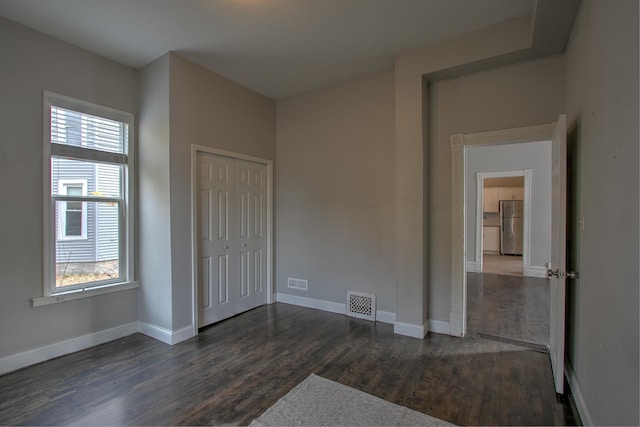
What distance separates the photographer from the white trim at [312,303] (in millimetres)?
4094

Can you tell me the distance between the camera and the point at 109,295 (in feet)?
10.8

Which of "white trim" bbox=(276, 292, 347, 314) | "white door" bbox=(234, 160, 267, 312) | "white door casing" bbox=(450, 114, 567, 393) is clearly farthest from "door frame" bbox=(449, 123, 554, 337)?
"white door" bbox=(234, 160, 267, 312)

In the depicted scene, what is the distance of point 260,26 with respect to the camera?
280cm

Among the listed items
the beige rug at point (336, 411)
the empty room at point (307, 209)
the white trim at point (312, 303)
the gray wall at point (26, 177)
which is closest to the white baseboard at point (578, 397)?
the empty room at point (307, 209)

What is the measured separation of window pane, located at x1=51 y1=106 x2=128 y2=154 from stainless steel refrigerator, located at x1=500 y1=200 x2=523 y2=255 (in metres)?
10.2

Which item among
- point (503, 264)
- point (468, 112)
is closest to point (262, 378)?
point (468, 112)

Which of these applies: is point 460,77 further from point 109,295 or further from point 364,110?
point 109,295

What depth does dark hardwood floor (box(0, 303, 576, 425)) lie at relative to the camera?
2.06m

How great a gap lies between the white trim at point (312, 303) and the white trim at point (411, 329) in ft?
2.76

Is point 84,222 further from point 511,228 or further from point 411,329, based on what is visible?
point 511,228

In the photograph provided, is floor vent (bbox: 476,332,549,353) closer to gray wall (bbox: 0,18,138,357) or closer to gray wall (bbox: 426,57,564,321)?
gray wall (bbox: 426,57,564,321)

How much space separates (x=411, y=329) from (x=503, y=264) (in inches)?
234

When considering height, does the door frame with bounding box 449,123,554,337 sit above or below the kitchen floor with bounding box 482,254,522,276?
above

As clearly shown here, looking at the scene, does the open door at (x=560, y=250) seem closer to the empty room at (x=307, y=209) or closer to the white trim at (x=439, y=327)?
the empty room at (x=307, y=209)
